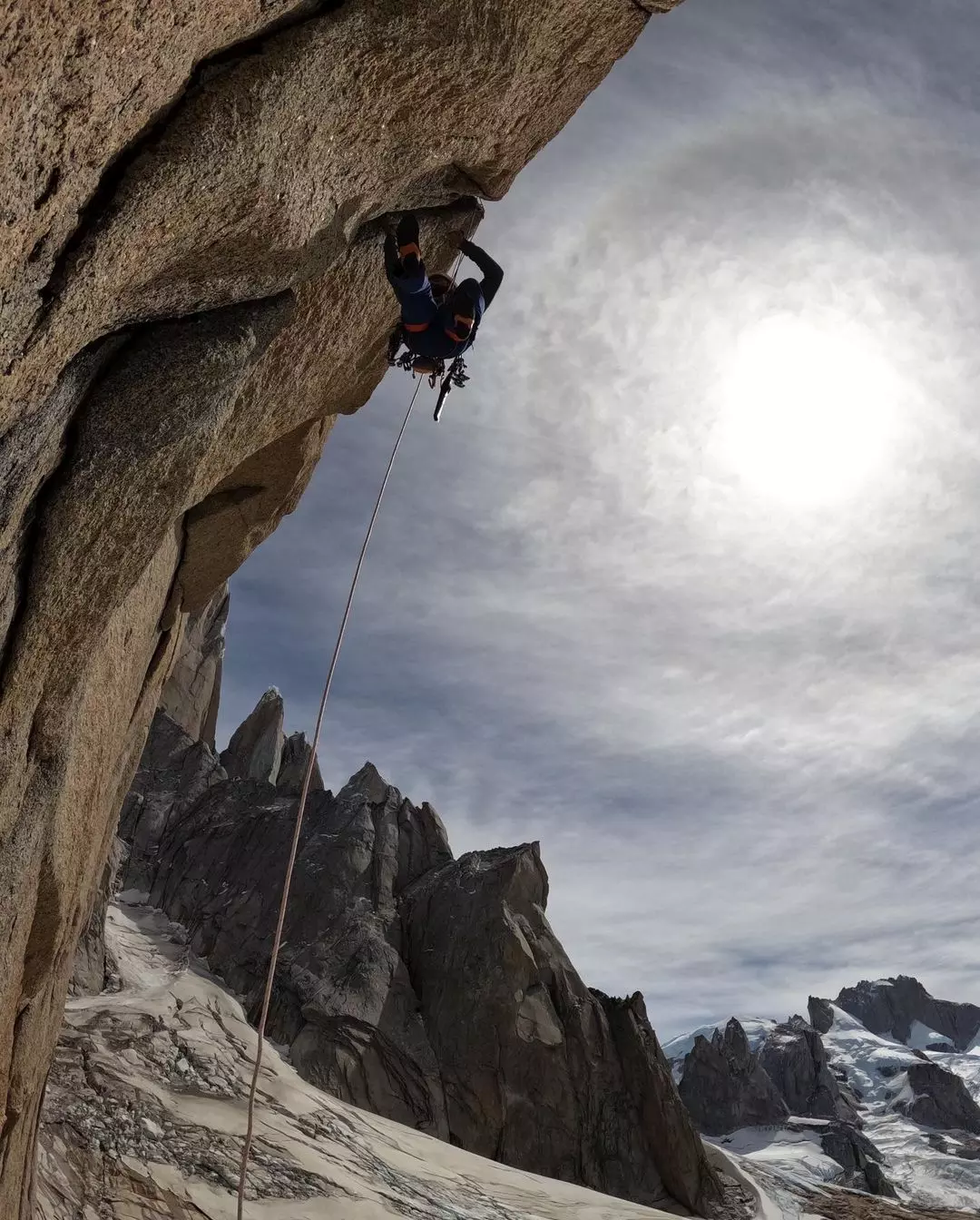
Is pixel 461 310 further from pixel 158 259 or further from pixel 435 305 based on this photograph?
pixel 158 259

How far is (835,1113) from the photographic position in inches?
2655

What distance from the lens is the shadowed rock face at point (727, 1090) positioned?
60875 millimetres

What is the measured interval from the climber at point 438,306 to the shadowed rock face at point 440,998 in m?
28.2

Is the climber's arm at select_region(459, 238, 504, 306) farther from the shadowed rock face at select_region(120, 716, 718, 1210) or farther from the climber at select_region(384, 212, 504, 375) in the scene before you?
the shadowed rock face at select_region(120, 716, 718, 1210)

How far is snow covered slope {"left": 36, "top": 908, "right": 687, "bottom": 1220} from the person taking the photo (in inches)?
419

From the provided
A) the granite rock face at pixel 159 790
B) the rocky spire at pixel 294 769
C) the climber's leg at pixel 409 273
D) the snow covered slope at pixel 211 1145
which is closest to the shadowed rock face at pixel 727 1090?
the rocky spire at pixel 294 769

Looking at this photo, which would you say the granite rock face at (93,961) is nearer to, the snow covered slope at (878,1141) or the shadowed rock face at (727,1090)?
the snow covered slope at (878,1141)

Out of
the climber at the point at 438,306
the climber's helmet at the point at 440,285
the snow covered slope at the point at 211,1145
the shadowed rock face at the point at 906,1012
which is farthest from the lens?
the shadowed rock face at the point at 906,1012

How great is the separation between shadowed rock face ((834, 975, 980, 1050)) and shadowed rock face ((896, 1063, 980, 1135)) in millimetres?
56274

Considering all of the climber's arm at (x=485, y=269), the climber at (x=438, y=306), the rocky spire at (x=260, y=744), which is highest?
the rocky spire at (x=260, y=744)

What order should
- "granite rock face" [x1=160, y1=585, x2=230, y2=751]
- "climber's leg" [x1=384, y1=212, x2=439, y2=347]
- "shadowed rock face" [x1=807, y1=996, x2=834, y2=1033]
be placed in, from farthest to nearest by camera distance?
1. "shadowed rock face" [x1=807, y1=996, x2=834, y2=1033]
2. "granite rock face" [x1=160, y1=585, x2=230, y2=751]
3. "climber's leg" [x1=384, y1=212, x2=439, y2=347]

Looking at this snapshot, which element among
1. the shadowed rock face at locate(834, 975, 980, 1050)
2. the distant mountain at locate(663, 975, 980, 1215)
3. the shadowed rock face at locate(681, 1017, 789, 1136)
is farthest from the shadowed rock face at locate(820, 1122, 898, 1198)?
the shadowed rock face at locate(834, 975, 980, 1050)

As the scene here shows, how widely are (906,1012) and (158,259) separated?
177 m

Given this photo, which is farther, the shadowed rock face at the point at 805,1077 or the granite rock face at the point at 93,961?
the shadowed rock face at the point at 805,1077
